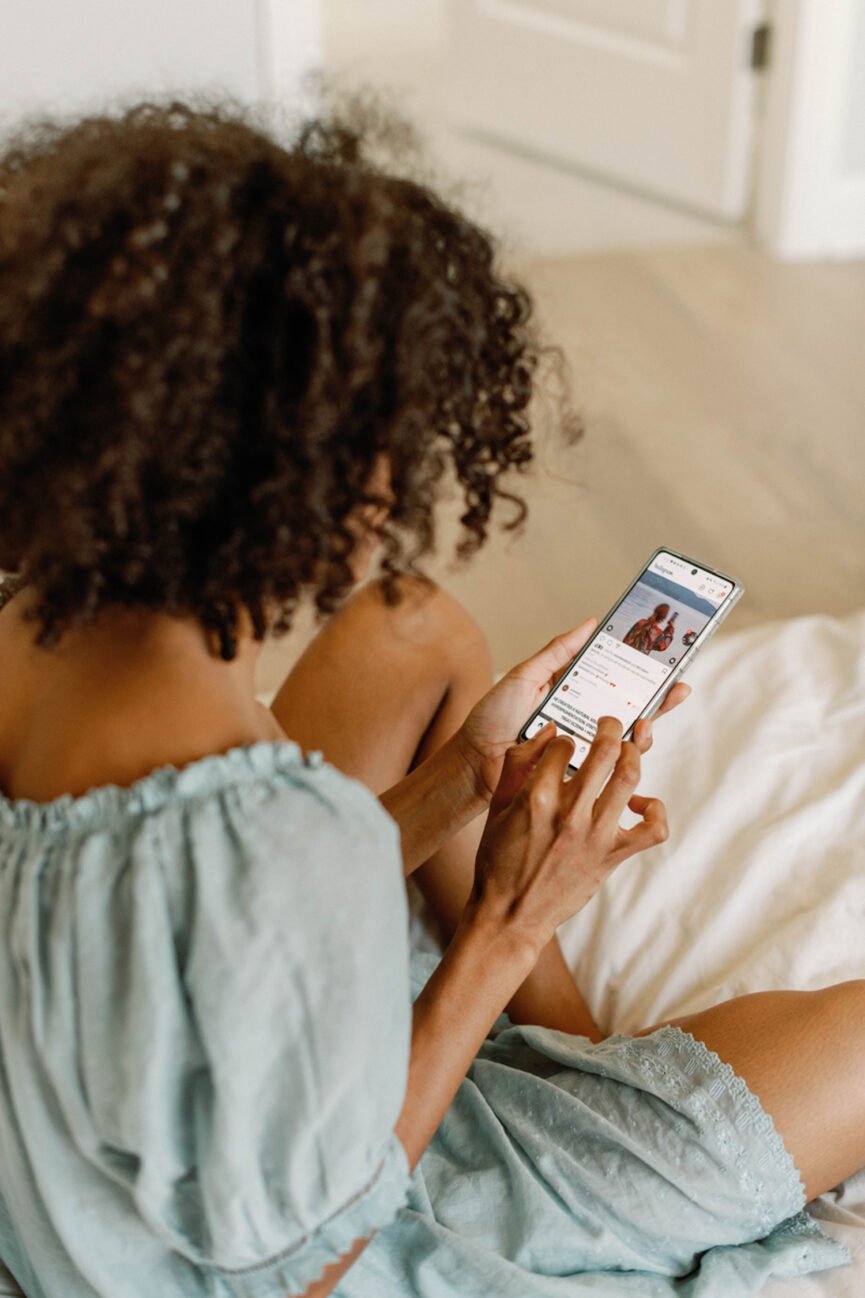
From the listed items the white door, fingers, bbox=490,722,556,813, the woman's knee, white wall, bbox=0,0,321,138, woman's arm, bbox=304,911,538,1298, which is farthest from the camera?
the white door

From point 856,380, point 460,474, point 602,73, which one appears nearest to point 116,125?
point 460,474

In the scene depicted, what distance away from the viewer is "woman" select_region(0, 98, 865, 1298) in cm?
65

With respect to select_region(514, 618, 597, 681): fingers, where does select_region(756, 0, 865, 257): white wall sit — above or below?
above

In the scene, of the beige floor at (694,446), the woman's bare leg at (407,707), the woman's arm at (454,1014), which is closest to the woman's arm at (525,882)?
the woman's arm at (454,1014)

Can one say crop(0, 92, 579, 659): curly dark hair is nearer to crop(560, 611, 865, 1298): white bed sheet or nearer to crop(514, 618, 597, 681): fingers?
crop(514, 618, 597, 681): fingers

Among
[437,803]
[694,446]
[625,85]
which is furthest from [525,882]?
[625,85]

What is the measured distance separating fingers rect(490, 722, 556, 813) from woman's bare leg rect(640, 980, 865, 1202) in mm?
184

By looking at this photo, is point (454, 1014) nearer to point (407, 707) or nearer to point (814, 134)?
point (407, 707)

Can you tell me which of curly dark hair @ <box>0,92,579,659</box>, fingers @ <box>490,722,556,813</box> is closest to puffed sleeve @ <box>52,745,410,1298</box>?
curly dark hair @ <box>0,92,579,659</box>

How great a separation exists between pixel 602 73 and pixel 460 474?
2.30 meters

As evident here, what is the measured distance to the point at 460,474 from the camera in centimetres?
81

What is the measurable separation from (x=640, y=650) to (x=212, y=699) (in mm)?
420

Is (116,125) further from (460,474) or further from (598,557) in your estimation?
Result: (598,557)

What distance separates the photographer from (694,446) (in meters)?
2.28
